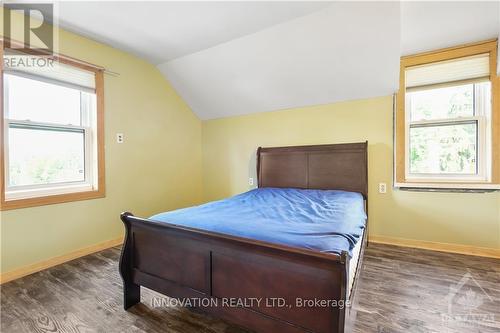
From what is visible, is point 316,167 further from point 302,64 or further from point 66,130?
point 66,130

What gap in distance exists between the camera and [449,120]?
109 inches

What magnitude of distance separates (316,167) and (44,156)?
314cm

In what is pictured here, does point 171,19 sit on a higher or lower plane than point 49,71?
higher

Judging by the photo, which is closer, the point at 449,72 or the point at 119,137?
the point at 449,72

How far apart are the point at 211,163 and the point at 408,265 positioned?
313 cm

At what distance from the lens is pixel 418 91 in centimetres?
288

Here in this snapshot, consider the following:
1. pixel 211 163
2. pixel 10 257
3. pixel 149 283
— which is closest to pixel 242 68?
pixel 211 163

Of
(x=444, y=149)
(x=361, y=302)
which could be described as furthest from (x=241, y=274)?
(x=444, y=149)

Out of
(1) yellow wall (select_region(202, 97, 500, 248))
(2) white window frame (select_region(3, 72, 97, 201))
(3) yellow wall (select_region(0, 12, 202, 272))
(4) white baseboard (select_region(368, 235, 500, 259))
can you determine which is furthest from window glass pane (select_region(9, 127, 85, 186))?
(4) white baseboard (select_region(368, 235, 500, 259))

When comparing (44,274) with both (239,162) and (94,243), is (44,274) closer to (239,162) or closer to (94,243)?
(94,243)

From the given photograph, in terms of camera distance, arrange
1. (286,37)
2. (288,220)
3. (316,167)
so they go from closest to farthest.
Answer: (288,220)
(286,37)
(316,167)

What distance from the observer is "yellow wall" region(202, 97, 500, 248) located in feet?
8.55

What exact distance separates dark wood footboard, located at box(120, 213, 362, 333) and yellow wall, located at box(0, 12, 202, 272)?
51.7 inches

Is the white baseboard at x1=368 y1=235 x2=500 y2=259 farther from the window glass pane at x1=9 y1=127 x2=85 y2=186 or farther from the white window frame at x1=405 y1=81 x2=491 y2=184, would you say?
the window glass pane at x1=9 y1=127 x2=85 y2=186
